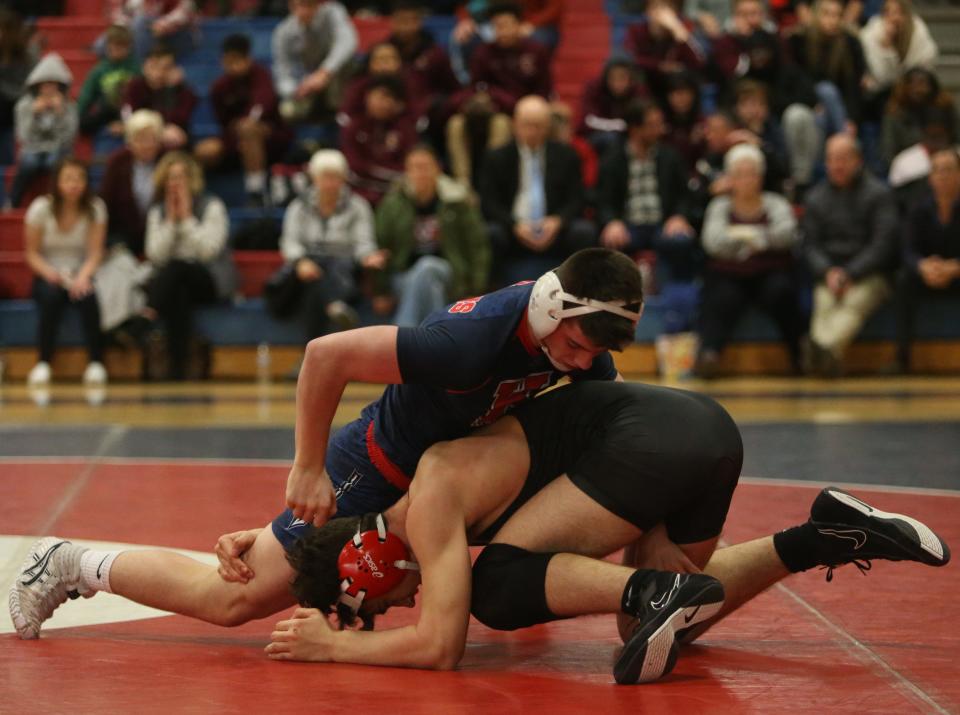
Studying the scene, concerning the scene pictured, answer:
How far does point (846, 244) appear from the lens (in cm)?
1055

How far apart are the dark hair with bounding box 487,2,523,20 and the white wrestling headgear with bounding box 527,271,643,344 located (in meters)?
8.56

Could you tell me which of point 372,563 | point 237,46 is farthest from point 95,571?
point 237,46

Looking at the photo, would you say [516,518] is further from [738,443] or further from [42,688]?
[42,688]

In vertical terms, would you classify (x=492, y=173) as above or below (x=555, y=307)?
above

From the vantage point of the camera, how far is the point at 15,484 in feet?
20.4

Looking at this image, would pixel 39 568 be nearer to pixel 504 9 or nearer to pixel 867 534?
pixel 867 534

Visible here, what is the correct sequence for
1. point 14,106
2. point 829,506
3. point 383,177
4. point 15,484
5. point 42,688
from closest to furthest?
point 42,688 → point 829,506 → point 15,484 → point 383,177 → point 14,106

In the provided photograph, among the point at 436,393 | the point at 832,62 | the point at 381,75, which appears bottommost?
the point at 436,393

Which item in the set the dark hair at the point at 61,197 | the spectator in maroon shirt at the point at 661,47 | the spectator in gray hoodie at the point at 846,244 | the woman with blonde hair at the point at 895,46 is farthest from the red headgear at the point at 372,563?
the woman with blonde hair at the point at 895,46

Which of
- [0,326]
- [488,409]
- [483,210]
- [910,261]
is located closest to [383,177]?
[483,210]

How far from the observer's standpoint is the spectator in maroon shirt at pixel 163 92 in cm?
1216

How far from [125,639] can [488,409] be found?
106 centimetres

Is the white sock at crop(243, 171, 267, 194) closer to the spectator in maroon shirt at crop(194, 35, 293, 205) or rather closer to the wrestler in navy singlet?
the spectator in maroon shirt at crop(194, 35, 293, 205)

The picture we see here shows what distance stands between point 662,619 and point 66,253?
839 centimetres
